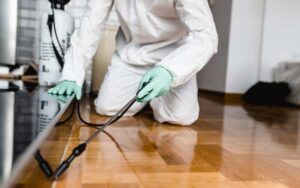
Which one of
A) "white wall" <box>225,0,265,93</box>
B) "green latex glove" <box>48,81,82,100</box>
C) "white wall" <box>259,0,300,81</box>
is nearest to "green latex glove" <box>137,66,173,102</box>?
"green latex glove" <box>48,81,82,100</box>

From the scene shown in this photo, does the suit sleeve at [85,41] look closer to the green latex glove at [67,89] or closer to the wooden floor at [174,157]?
the green latex glove at [67,89]

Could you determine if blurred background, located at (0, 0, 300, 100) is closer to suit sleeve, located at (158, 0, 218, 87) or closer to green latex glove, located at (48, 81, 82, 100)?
suit sleeve, located at (158, 0, 218, 87)

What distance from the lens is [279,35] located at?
2449 mm

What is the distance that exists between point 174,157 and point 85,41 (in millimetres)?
567

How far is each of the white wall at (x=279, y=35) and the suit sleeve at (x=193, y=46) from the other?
1.58m

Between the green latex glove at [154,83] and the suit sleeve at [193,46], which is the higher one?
the suit sleeve at [193,46]

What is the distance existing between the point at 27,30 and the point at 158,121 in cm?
122

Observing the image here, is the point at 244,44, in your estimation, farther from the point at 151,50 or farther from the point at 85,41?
the point at 85,41

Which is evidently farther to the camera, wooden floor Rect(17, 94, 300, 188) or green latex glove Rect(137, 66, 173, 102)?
green latex glove Rect(137, 66, 173, 102)

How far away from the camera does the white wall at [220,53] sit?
247cm

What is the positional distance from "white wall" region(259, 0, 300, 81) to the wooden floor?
54.5 inches

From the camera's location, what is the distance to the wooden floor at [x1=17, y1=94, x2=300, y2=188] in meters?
0.58

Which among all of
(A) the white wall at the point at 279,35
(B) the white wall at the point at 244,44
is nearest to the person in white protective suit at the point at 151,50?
(B) the white wall at the point at 244,44

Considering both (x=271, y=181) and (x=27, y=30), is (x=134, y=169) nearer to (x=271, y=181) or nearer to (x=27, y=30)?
(x=271, y=181)
